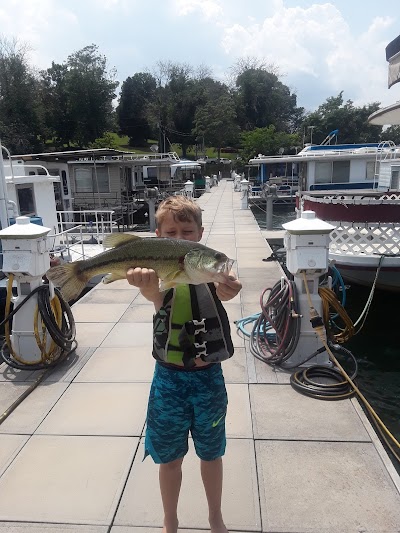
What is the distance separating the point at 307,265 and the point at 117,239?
272 centimetres

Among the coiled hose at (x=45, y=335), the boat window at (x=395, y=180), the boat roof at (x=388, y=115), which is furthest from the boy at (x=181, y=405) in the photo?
the boat window at (x=395, y=180)

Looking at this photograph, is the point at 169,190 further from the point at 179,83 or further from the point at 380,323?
the point at 179,83

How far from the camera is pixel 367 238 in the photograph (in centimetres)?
817

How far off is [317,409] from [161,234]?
2409 mm

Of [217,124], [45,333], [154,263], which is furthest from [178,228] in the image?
[217,124]

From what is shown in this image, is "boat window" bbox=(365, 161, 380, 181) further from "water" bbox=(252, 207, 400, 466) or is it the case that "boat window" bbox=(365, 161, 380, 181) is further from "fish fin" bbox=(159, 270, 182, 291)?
"fish fin" bbox=(159, 270, 182, 291)

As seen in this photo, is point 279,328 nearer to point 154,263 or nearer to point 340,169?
point 154,263

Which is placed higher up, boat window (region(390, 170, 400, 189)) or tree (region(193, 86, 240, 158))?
tree (region(193, 86, 240, 158))

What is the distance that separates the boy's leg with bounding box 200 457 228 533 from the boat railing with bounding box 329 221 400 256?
6.29m

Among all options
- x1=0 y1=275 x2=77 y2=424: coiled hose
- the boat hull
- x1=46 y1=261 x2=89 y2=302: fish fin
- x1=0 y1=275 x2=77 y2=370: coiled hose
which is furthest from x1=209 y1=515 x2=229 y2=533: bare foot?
the boat hull

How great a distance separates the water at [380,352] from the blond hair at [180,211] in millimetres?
3297

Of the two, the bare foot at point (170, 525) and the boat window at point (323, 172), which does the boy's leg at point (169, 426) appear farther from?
the boat window at point (323, 172)

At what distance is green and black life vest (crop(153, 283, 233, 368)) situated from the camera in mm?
2262

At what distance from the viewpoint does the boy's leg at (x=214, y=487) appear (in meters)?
2.33
